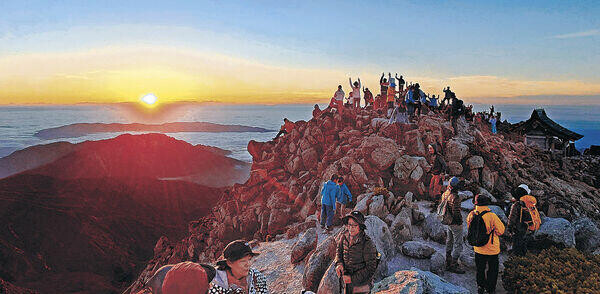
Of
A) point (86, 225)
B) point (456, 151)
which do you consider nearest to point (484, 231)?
point (456, 151)

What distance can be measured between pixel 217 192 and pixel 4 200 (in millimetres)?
27576

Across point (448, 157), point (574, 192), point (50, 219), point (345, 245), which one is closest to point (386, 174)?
point (448, 157)

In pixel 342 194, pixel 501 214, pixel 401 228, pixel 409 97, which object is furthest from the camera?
pixel 409 97

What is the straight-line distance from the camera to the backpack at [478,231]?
6453 millimetres

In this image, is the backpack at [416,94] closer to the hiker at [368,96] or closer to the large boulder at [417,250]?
the hiker at [368,96]

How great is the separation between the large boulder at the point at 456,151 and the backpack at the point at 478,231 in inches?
444

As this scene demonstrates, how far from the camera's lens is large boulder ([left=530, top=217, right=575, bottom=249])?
8891mm

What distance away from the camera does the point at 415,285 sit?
575 centimetres

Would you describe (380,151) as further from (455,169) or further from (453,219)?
(453,219)

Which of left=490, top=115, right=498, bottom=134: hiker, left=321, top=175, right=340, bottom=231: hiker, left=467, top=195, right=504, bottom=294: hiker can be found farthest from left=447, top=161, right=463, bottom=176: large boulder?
left=490, top=115, right=498, bottom=134: hiker

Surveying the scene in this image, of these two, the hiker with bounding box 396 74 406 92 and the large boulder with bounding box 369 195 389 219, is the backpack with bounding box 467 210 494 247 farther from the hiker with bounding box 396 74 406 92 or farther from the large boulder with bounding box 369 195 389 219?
the hiker with bounding box 396 74 406 92

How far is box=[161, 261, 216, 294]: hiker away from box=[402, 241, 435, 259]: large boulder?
24.9 feet

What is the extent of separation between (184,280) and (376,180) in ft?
43.6

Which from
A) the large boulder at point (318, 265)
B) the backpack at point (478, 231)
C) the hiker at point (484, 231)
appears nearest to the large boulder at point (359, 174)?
the large boulder at point (318, 265)
